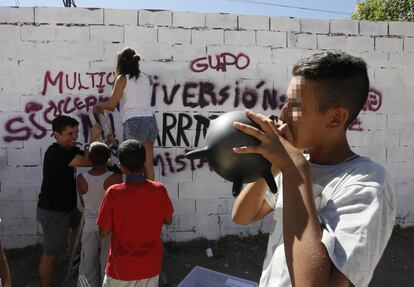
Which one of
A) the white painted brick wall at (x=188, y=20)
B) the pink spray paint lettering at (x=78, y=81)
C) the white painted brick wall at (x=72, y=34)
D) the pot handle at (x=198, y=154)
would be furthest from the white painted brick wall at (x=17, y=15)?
the pot handle at (x=198, y=154)

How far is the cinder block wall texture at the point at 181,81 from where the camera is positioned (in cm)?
387

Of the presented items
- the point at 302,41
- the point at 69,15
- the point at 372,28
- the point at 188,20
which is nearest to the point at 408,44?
the point at 372,28

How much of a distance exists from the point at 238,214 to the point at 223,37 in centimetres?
293

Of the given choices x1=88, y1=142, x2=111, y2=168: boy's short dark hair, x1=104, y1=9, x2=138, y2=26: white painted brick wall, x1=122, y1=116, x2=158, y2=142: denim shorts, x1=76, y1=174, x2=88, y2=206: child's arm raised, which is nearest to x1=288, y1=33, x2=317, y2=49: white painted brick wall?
x1=104, y1=9, x2=138, y2=26: white painted brick wall

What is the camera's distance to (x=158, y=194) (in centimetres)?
265

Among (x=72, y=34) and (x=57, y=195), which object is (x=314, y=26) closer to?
(x=72, y=34)

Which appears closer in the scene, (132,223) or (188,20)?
(132,223)

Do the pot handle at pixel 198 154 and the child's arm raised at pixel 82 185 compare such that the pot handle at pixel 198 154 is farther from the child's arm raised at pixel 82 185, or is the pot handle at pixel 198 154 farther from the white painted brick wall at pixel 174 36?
the white painted brick wall at pixel 174 36

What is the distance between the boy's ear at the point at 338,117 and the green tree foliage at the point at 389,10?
1344 centimetres

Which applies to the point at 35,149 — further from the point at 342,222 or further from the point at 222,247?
the point at 342,222

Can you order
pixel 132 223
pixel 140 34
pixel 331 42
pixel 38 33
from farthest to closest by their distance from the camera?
1. pixel 331 42
2. pixel 140 34
3. pixel 38 33
4. pixel 132 223

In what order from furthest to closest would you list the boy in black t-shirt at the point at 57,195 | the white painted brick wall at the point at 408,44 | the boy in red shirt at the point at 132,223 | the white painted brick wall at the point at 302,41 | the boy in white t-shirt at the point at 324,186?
the white painted brick wall at the point at 408,44 → the white painted brick wall at the point at 302,41 → the boy in black t-shirt at the point at 57,195 → the boy in red shirt at the point at 132,223 → the boy in white t-shirt at the point at 324,186

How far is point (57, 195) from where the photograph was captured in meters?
3.31

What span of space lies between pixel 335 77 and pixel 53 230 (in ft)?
9.40
